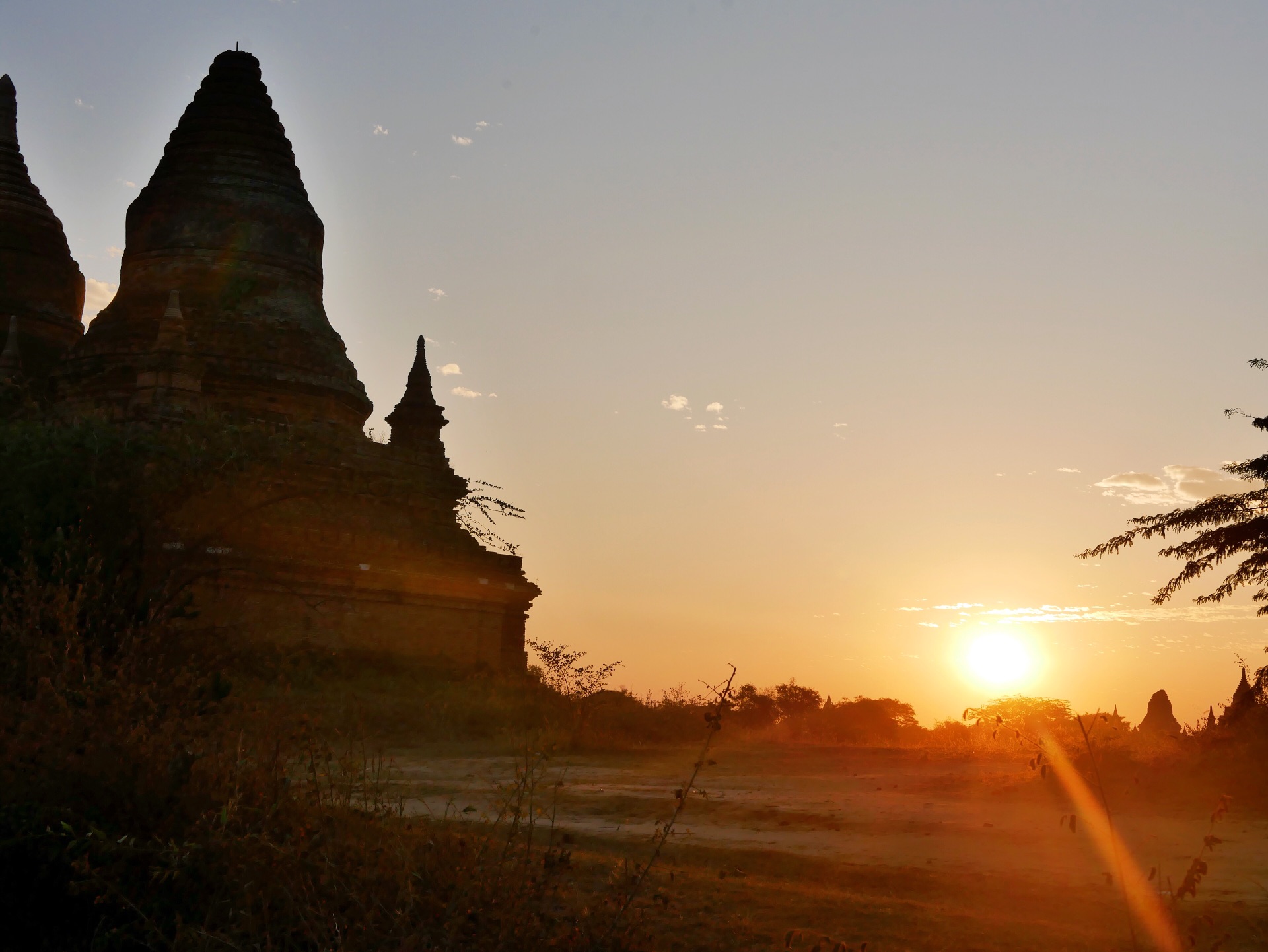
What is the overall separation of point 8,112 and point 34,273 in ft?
15.2

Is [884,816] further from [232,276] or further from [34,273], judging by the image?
[34,273]

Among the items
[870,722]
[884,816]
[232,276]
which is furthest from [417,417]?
[884,816]

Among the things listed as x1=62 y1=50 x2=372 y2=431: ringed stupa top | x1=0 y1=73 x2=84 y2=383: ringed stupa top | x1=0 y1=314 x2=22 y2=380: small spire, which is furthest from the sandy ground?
x1=0 y1=73 x2=84 y2=383: ringed stupa top

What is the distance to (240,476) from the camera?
15961mm

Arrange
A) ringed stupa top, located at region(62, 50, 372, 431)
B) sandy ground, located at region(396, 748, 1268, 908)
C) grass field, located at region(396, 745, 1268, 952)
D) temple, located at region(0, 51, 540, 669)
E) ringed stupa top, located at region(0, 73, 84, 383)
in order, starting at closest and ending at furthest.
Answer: grass field, located at region(396, 745, 1268, 952) → sandy ground, located at region(396, 748, 1268, 908) → temple, located at region(0, 51, 540, 669) → ringed stupa top, located at region(62, 50, 372, 431) → ringed stupa top, located at region(0, 73, 84, 383)

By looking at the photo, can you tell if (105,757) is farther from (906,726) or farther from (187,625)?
(906,726)

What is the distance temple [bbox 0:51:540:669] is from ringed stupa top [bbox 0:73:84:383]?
0.16ft

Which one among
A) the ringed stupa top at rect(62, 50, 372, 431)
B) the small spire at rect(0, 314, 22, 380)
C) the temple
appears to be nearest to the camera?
the temple

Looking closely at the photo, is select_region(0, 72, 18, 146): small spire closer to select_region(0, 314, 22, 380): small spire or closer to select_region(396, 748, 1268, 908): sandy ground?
select_region(0, 314, 22, 380): small spire

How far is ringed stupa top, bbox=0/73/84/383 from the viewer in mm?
24531

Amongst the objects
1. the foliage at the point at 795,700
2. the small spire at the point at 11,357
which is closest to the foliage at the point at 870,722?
the foliage at the point at 795,700

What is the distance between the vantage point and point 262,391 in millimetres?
20672

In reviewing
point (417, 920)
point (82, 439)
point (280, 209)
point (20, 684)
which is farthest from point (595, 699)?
point (417, 920)

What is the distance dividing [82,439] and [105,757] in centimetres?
892
